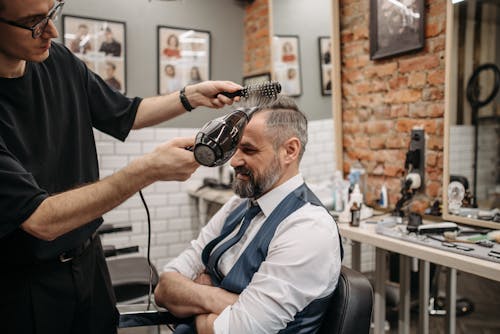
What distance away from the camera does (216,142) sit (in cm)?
113

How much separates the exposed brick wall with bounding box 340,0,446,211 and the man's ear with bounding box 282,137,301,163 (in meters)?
1.10

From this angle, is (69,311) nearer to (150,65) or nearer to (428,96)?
(428,96)

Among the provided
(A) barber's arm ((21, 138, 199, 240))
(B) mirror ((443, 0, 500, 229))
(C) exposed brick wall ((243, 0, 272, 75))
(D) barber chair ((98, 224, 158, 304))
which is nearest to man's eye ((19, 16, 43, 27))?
(A) barber's arm ((21, 138, 199, 240))

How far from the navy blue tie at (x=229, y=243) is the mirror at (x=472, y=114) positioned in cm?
120

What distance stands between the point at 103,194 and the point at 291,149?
0.81 meters

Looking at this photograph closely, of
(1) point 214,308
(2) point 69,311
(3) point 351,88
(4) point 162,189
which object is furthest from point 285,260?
(4) point 162,189

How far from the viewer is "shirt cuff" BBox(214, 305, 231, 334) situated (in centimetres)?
136

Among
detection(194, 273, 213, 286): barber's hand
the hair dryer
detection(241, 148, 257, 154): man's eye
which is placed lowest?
detection(194, 273, 213, 286): barber's hand

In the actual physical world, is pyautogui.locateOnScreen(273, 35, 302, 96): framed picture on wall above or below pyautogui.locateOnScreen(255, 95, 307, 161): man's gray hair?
above

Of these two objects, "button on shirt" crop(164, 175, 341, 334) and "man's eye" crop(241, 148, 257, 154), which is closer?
"button on shirt" crop(164, 175, 341, 334)

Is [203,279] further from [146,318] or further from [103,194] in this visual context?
[103,194]

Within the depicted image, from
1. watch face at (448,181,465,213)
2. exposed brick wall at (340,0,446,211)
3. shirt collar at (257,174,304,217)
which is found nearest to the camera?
shirt collar at (257,174,304,217)

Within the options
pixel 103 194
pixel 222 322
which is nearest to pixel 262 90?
pixel 103 194

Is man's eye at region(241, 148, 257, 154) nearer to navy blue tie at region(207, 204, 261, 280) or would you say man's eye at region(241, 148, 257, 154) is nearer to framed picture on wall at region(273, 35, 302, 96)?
navy blue tie at region(207, 204, 261, 280)
